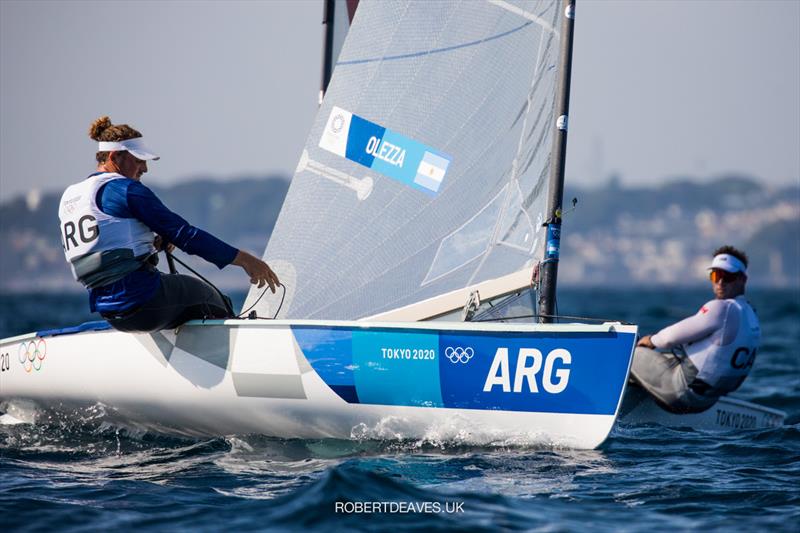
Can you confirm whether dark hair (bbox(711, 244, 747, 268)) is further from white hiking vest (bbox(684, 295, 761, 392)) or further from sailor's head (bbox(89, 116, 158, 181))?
sailor's head (bbox(89, 116, 158, 181))

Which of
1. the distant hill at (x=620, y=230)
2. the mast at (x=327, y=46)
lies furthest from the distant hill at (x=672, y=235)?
the mast at (x=327, y=46)

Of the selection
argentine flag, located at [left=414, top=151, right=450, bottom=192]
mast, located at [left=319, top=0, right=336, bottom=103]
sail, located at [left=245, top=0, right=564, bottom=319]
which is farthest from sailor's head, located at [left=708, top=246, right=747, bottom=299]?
mast, located at [left=319, top=0, right=336, bottom=103]

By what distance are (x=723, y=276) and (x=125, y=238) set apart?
2967 millimetres

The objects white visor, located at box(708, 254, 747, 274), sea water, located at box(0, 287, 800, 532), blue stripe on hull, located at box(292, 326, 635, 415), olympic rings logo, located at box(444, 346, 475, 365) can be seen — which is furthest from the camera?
white visor, located at box(708, 254, 747, 274)

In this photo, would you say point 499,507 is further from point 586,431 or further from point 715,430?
point 715,430

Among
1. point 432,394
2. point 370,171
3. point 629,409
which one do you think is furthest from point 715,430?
point 370,171

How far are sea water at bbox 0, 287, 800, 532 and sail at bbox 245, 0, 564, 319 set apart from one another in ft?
3.25

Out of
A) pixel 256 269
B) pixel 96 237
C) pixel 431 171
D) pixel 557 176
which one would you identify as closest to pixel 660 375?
pixel 557 176

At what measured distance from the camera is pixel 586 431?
4773 mm

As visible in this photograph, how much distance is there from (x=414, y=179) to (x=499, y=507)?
222 cm

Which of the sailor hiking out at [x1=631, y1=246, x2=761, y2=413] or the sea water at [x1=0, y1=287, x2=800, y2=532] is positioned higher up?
the sailor hiking out at [x1=631, y1=246, x2=761, y2=413]

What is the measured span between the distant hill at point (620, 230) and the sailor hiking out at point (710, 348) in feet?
409

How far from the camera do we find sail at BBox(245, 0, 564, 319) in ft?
18.8

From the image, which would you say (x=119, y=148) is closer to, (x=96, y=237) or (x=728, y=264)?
(x=96, y=237)
